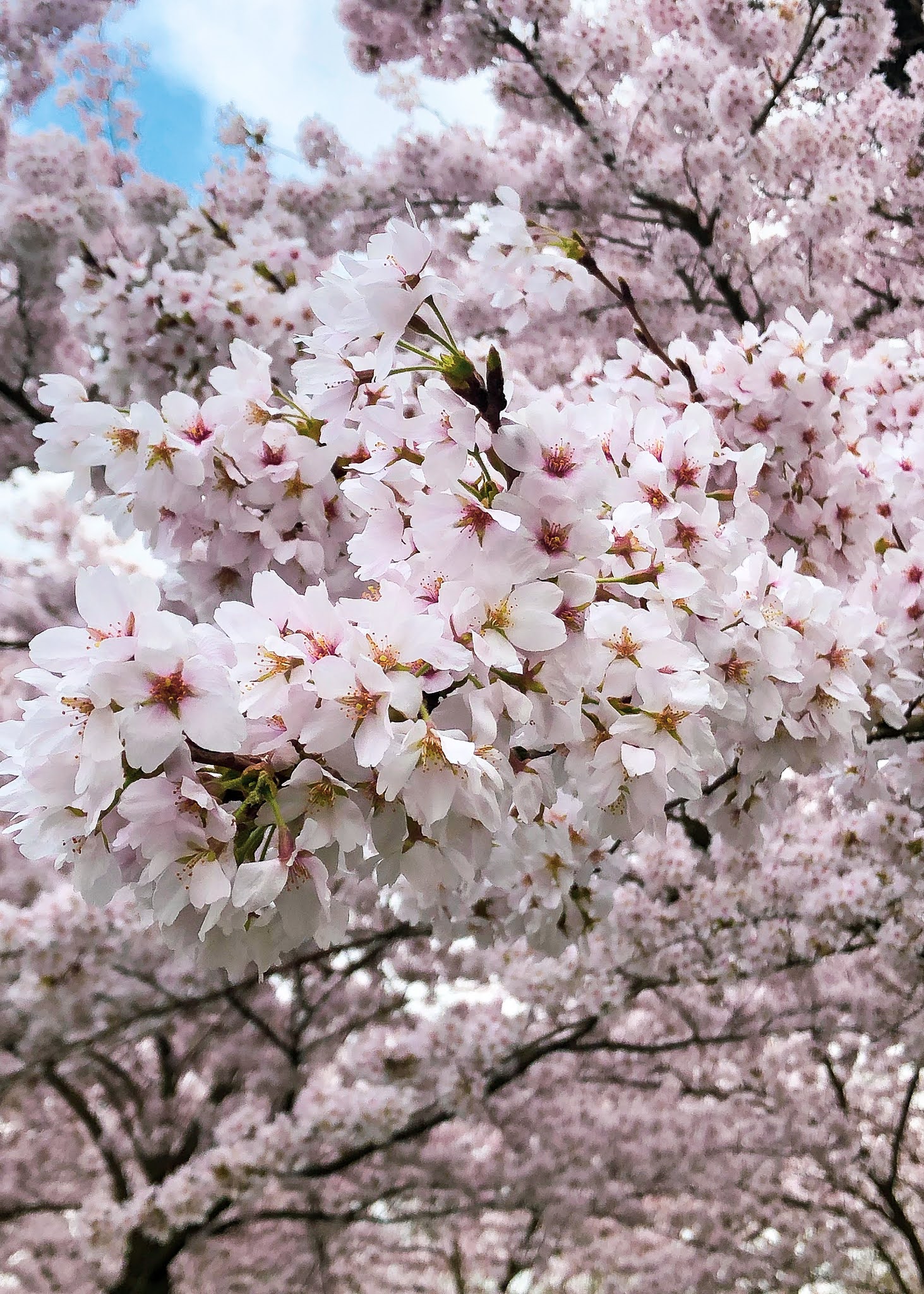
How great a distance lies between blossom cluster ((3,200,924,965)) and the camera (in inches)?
39.7

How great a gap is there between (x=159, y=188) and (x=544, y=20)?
2.28 meters

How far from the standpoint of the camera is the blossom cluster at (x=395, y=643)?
1009 mm

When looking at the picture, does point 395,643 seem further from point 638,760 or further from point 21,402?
point 21,402

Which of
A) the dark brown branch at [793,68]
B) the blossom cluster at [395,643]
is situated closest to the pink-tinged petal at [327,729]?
the blossom cluster at [395,643]

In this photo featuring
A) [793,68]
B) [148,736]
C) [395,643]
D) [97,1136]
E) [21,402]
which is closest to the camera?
[148,736]

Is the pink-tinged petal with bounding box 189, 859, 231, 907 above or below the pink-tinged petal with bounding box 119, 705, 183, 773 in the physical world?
below

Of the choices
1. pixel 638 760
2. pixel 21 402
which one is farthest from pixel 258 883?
pixel 21 402

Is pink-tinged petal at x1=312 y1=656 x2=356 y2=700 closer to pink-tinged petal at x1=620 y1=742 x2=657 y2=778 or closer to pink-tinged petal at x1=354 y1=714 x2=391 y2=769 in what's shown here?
pink-tinged petal at x1=354 y1=714 x2=391 y2=769

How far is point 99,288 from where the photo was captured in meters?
3.37

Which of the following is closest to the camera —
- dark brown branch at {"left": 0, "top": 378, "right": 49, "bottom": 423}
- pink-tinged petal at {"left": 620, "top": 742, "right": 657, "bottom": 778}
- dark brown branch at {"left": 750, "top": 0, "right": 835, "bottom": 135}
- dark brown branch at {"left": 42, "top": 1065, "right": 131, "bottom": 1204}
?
pink-tinged petal at {"left": 620, "top": 742, "right": 657, "bottom": 778}

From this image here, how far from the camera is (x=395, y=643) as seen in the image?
107cm

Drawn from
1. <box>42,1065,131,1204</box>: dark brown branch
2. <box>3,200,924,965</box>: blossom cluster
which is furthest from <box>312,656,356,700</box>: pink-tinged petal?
<box>42,1065,131,1204</box>: dark brown branch

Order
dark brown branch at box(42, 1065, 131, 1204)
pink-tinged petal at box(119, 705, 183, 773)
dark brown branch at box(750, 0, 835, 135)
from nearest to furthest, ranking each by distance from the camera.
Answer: pink-tinged petal at box(119, 705, 183, 773)
dark brown branch at box(750, 0, 835, 135)
dark brown branch at box(42, 1065, 131, 1204)

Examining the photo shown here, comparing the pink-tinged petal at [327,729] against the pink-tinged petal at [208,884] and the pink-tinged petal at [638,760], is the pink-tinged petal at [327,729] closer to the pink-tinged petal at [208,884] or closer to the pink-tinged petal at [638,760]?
the pink-tinged petal at [208,884]
